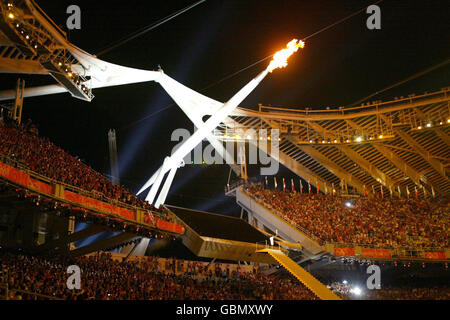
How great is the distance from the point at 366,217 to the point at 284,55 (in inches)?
622

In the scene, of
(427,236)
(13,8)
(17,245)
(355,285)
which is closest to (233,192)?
(355,285)

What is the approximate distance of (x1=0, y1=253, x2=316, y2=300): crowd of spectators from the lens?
16.0 m

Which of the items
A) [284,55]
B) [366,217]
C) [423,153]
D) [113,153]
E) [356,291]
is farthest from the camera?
[113,153]

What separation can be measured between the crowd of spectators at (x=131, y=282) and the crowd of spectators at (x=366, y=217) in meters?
5.55

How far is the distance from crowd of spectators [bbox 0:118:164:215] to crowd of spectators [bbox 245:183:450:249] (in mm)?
14050

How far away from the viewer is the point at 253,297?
24.1m

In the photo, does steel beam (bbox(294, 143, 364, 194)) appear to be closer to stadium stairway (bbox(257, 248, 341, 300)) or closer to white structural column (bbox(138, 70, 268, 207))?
white structural column (bbox(138, 70, 268, 207))

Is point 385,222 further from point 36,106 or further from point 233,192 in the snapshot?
point 36,106

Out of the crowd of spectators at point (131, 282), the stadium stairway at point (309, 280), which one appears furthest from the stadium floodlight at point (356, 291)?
the stadium stairway at point (309, 280)

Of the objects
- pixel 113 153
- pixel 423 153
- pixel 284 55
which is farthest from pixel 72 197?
pixel 423 153

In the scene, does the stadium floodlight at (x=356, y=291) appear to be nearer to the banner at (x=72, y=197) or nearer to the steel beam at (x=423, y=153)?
the steel beam at (x=423, y=153)

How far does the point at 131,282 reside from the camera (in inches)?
800

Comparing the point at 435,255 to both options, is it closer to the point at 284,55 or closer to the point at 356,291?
the point at 356,291

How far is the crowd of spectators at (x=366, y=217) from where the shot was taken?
107 feet
